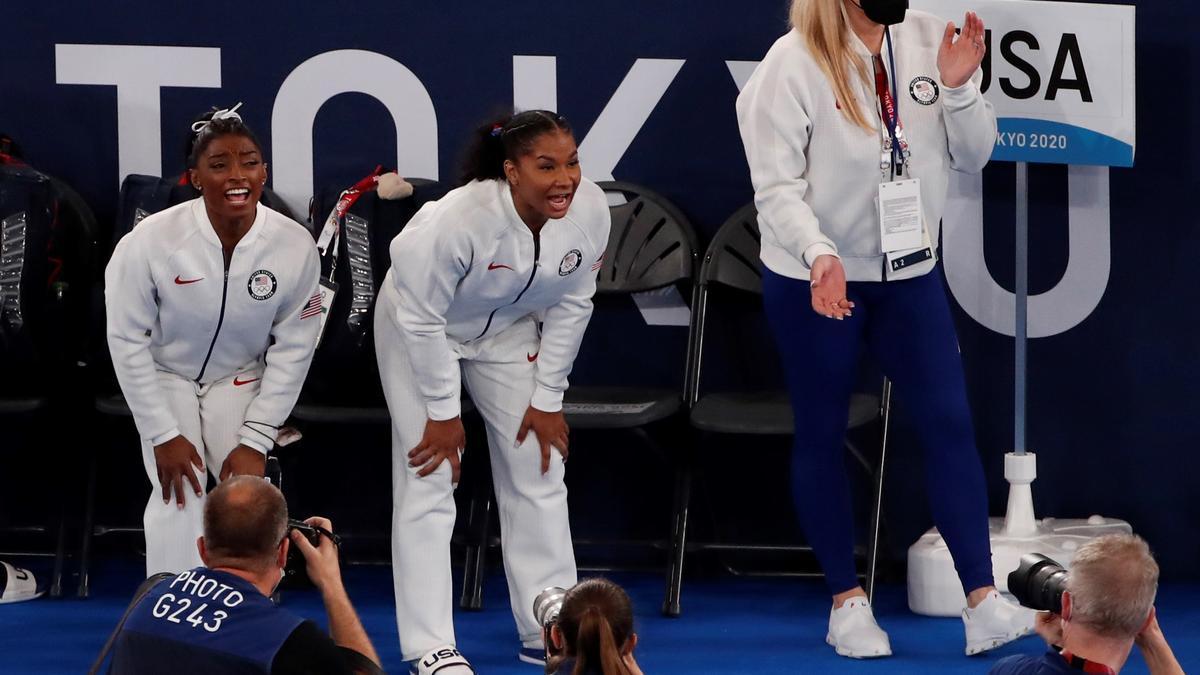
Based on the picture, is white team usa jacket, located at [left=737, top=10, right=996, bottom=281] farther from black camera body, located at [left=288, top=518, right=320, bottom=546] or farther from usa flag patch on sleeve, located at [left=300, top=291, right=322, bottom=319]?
black camera body, located at [left=288, top=518, right=320, bottom=546]

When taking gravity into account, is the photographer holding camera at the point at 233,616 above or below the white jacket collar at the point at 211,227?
below

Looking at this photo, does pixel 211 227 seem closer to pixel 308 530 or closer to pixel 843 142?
pixel 308 530

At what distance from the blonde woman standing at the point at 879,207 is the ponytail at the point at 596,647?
1750 millimetres

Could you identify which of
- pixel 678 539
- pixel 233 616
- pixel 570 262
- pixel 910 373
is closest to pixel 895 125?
pixel 910 373

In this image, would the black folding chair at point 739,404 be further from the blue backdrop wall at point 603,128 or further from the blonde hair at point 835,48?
the blonde hair at point 835,48

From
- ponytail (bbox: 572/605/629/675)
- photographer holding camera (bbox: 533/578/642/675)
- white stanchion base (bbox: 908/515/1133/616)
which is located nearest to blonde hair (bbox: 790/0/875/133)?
white stanchion base (bbox: 908/515/1133/616)

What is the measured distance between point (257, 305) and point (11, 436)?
5.49ft

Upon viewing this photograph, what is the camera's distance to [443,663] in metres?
3.93

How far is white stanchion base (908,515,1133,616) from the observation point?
15.0 ft

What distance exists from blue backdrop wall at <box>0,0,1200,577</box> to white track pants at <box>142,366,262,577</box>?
3.92 feet

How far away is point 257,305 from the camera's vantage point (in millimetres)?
4031

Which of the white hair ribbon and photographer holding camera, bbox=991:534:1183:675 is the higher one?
the white hair ribbon

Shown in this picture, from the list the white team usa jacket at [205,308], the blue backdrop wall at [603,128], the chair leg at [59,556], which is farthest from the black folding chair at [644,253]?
the chair leg at [59,556]

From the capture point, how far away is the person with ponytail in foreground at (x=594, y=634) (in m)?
2.28
